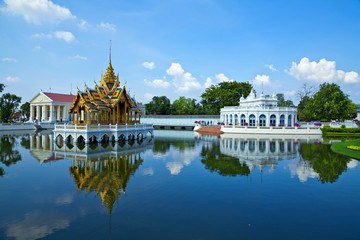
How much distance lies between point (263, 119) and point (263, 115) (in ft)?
2.71

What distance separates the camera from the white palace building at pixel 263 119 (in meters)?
41.7

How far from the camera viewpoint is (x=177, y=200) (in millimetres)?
9695

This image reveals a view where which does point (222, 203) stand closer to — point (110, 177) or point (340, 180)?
point (110, 177)

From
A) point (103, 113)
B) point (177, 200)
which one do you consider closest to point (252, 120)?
point (103, 113)

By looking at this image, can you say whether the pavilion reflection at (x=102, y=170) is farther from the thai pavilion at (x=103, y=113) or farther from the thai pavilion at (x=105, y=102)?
the thai pavilion at (x=105, y=102)

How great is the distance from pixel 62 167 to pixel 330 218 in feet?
47.9

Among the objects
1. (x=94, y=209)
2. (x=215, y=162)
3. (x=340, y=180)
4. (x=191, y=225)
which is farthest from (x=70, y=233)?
(x=340, y=180)

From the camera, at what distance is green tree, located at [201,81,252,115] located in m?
68.7

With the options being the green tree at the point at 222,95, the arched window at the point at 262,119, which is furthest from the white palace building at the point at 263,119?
the green tree at the point at 222,95

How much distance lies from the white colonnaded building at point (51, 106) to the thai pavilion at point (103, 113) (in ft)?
125

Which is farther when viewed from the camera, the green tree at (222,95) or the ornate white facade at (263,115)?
the green tree at (222,95)

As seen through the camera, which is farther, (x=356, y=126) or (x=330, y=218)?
(x=356, y=126)

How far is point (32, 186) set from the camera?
11.3 metres

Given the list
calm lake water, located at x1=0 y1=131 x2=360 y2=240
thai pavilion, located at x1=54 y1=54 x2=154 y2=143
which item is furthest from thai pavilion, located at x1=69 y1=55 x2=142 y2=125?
calm lake water, located at x1=0 y1=131 x2=360 y2=240
